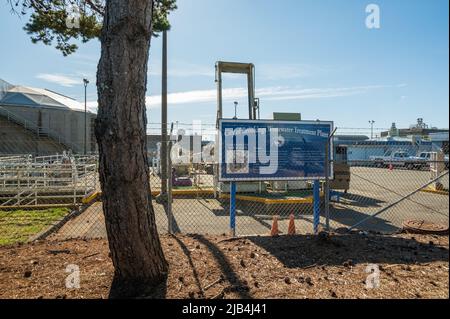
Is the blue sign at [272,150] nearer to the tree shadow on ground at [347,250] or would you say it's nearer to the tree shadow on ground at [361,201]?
the tree shadow on ground at [347,250]

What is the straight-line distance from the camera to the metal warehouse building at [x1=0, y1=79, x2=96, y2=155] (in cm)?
2777

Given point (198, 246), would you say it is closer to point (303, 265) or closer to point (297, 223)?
point (303, 265)

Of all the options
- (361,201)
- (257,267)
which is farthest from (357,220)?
(257,267)

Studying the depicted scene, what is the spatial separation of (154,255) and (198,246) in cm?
141

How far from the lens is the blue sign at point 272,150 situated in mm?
6664

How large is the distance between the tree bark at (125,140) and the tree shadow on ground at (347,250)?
81.9 inches

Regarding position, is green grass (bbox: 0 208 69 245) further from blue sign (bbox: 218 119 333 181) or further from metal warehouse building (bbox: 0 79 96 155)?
metal warehouse building (bbox: 0 79 96 155)

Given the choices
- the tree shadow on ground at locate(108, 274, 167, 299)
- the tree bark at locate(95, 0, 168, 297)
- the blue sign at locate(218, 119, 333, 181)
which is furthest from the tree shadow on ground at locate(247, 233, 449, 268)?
the tree bark at locate(95, 0, 168, 297)

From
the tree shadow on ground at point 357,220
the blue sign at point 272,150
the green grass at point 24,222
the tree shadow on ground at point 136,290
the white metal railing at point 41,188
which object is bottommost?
the tree shadow on ground at point 357,220

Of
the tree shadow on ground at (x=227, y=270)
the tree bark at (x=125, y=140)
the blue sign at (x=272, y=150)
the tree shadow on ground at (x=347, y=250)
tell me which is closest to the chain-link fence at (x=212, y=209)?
the tree shadow on ground at (x=347, y=250)

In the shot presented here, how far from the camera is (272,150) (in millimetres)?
6988

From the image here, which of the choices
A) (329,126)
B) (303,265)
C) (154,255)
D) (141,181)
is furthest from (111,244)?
(329,126)

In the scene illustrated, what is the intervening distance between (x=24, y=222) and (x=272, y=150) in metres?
6.35
